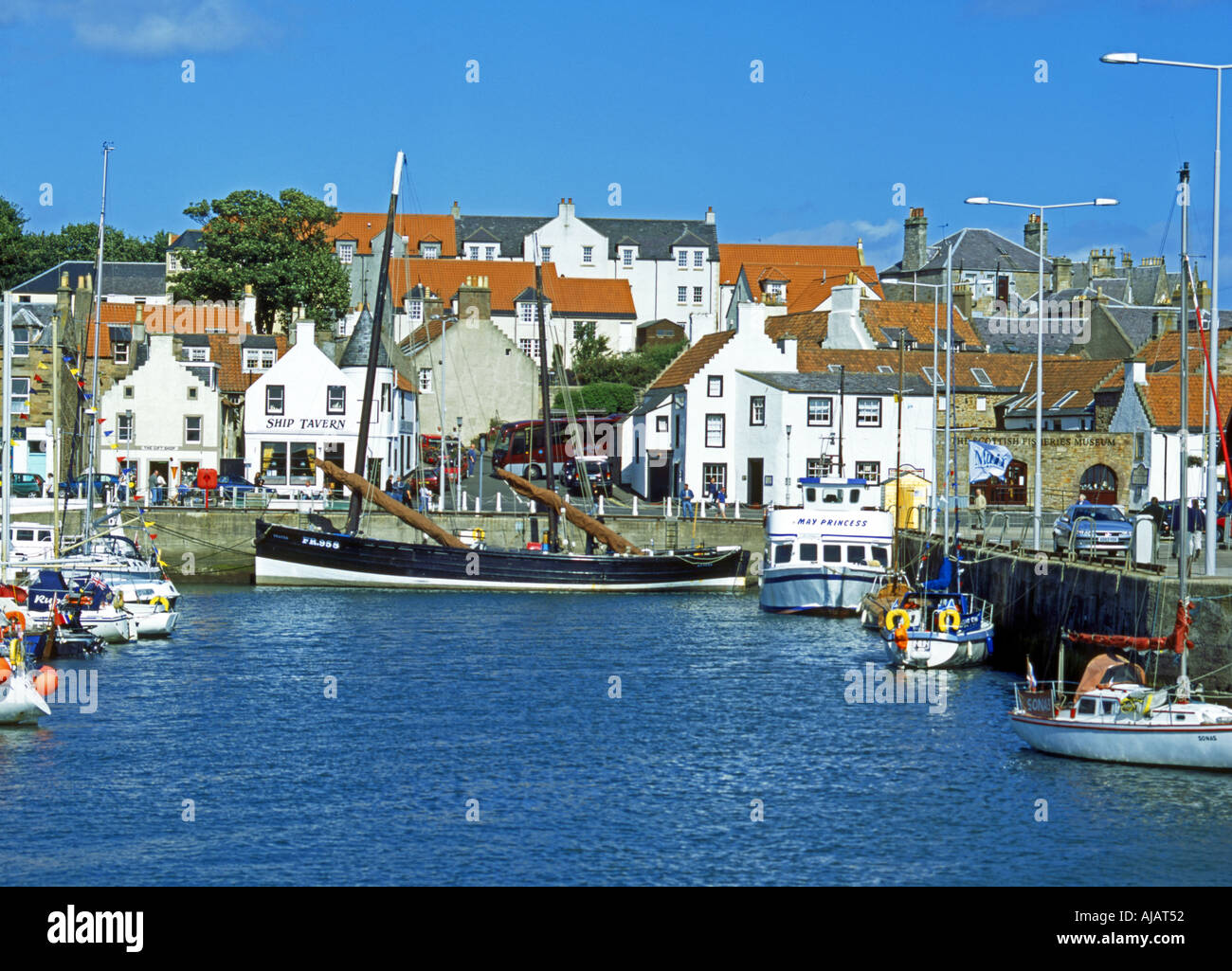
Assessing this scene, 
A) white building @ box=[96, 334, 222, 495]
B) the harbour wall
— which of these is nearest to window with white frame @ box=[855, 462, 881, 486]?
the harbour wall

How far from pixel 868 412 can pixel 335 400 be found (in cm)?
2557

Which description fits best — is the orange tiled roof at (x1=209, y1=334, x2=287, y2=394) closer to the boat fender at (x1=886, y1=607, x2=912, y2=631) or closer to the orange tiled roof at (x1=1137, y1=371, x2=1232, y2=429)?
the orange tiled roof at (x1=1137, y1=371, x2=1232, y2=429)

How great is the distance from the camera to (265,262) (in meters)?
101

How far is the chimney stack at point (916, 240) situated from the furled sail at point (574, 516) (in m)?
90.1

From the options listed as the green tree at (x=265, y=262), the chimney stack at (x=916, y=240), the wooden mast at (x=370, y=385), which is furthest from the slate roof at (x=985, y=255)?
the wooden mast at (x=370, y=385)

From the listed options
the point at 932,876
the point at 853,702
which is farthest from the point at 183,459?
the point at 932,876

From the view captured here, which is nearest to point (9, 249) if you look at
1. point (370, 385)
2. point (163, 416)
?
point (163, 416)

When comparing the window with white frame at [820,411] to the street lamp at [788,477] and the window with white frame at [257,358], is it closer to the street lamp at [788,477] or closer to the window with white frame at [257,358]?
the street lamp at [788,477]

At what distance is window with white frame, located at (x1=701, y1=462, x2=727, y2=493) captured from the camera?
3029 inches

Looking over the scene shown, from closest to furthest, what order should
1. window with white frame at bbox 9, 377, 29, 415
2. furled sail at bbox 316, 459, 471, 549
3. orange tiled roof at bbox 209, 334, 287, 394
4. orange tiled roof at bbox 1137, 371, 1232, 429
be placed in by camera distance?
furled sail at bbox 316, 459, 471, 549
orange tiled roof at bbox 1137, 371, 1232, 429
window with white frame at bbox 9, 377, 29, 415
orange tiled roof at bbox 209, 334, 287, 394

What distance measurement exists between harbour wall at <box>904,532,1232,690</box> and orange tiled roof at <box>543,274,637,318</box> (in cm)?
7536

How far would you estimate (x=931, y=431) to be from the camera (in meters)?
75.6
